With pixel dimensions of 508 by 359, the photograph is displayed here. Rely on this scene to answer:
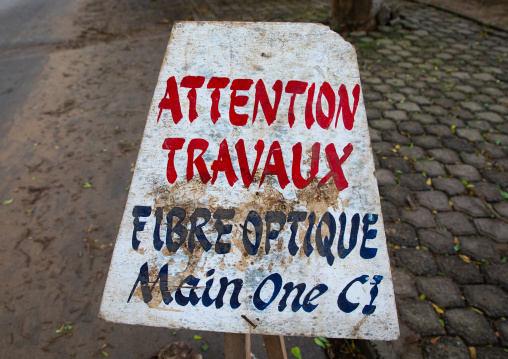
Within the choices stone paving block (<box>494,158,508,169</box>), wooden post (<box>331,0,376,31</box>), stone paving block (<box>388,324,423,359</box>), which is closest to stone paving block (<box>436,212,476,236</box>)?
stone paving block (<box>494,158,508,169</box>)

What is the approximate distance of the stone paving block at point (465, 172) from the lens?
3.03m

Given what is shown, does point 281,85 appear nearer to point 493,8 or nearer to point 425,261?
point 425,261

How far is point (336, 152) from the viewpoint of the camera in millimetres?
1176

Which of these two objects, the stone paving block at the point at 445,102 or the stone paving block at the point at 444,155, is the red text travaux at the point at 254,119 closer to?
Answer: the stone paving block at the point at 444,155

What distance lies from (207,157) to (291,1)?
7.41 meters

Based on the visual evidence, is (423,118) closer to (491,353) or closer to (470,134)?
(470,134)

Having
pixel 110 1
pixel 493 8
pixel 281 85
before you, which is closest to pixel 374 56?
pixel 493 8

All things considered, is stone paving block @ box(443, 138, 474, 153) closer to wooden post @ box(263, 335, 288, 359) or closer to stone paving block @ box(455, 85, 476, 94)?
stone paving block @ box(455, 85, 476, 94)

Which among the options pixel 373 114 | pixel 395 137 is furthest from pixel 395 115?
pixel 395 137

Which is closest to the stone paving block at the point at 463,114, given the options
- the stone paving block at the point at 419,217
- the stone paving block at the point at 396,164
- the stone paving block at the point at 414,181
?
the stone paving block at the point at 396,164

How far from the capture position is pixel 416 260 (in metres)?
A: 2.38

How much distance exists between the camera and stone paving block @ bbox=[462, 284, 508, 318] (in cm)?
207

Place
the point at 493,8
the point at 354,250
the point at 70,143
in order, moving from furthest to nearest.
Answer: the point at 493,8 < the point at 70,143 < the point at 354,250

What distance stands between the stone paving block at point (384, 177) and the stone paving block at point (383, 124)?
0.69m
